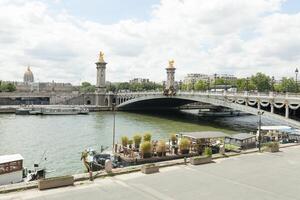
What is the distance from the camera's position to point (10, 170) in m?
21.2

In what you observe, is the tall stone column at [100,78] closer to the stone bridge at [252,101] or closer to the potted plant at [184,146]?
the stone bridge at [252,101]

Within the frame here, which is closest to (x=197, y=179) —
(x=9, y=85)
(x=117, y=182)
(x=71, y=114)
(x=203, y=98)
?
(x=117, y=182)

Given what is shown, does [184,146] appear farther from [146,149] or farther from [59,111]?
[59,111]

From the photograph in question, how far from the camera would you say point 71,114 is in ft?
272

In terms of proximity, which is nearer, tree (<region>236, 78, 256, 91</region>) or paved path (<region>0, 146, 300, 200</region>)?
paved path (<region>0, 146, 300, 200</region>)

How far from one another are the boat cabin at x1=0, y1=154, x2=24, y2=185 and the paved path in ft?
17.9

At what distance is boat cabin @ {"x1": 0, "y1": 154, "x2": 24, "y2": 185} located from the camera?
2095 cm

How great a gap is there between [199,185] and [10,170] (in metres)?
11.7

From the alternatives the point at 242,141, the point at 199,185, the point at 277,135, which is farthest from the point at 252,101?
the point at 199,185

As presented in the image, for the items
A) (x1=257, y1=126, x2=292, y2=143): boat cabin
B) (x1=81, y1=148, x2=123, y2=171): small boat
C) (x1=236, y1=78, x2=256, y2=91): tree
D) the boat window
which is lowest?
(x1=81, y1=148, x2=123, y2=171): small boat

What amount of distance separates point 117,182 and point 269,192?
311 inches

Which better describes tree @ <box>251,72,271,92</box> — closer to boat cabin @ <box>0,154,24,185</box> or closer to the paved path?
the paved path

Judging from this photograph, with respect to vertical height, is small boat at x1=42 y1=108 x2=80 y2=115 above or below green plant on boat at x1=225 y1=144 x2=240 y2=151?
above

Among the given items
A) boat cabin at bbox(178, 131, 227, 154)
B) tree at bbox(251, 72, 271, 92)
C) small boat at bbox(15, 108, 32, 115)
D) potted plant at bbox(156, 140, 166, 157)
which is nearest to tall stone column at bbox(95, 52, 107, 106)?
small boat at bbox(15, 108, 32, 115)
